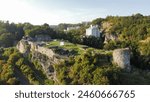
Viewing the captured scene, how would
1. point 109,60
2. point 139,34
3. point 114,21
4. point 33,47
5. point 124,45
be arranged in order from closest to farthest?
1. point 109,60
2. point 33,47
3. point 124,45
4. point 139,34
5. point 114,21

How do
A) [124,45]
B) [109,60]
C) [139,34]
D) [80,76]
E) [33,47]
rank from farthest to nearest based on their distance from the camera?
1. [139,34]
2. [124,45]
3. [33,47]
4. [109,60]
5. [80,76]

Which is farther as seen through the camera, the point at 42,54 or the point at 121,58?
the point at 42,54

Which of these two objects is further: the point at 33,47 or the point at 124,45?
the point at 124,45

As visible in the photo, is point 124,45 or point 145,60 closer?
point 145,60

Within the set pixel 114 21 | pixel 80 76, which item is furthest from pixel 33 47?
pixel 114 21

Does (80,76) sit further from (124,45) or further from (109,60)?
(124,45)

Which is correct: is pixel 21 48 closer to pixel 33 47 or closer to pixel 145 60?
pixel 33 47

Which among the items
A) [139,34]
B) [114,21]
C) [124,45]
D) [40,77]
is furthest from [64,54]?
[114,21]

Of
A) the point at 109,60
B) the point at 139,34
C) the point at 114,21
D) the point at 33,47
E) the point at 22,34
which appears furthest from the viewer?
the point at 114,21

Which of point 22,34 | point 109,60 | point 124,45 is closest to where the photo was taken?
point 109,60
